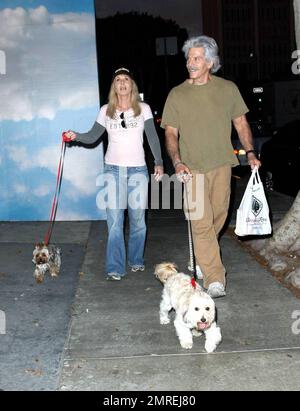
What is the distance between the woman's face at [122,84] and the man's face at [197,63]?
82cm

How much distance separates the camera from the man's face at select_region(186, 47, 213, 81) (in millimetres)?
4992

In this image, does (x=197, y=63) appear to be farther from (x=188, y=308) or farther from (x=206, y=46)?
(x=188, y=308)

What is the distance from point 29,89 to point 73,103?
2.32ft

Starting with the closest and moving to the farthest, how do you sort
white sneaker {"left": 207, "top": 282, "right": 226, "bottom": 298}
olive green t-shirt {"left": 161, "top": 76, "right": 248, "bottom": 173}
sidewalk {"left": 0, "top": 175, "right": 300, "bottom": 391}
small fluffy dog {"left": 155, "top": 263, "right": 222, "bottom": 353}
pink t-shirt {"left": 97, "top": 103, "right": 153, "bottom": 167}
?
1. sidewalk {"left": 0, "top": 175, "right": 300, "bottom": 391}
2. small fluffy dog {"left": 155, "top": 263, "right": 222, "bottom": 353}
3. olive green t-shirt {"left": 161, "top": 76, "right": 248, "bottom": 173}
4. white sneaker {"left": 207, "top": 282, "right": 226, "bottom": 298}
5. pink t-shirt {"left": 97, "top": 103, "right": 153, "bottom": 167}

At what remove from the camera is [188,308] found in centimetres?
400

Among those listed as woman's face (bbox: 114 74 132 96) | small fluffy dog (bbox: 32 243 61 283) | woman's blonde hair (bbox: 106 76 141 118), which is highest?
woman's face (bbox: 114 74 132 96)

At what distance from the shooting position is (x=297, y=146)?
37.8ft

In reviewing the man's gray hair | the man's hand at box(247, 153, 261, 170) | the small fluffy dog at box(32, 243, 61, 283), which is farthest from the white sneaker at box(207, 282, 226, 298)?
the man's gray hair

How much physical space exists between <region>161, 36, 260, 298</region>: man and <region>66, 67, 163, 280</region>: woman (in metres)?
0.56

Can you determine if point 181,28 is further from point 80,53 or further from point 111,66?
point 80,53

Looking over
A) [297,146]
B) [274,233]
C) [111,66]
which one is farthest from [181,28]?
[274,233]

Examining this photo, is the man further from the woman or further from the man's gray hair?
the woman

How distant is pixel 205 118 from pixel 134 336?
198cm

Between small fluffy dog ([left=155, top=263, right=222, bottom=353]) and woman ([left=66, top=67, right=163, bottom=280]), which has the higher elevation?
woman ([left=66, top=67, right=163, bottom=280])
